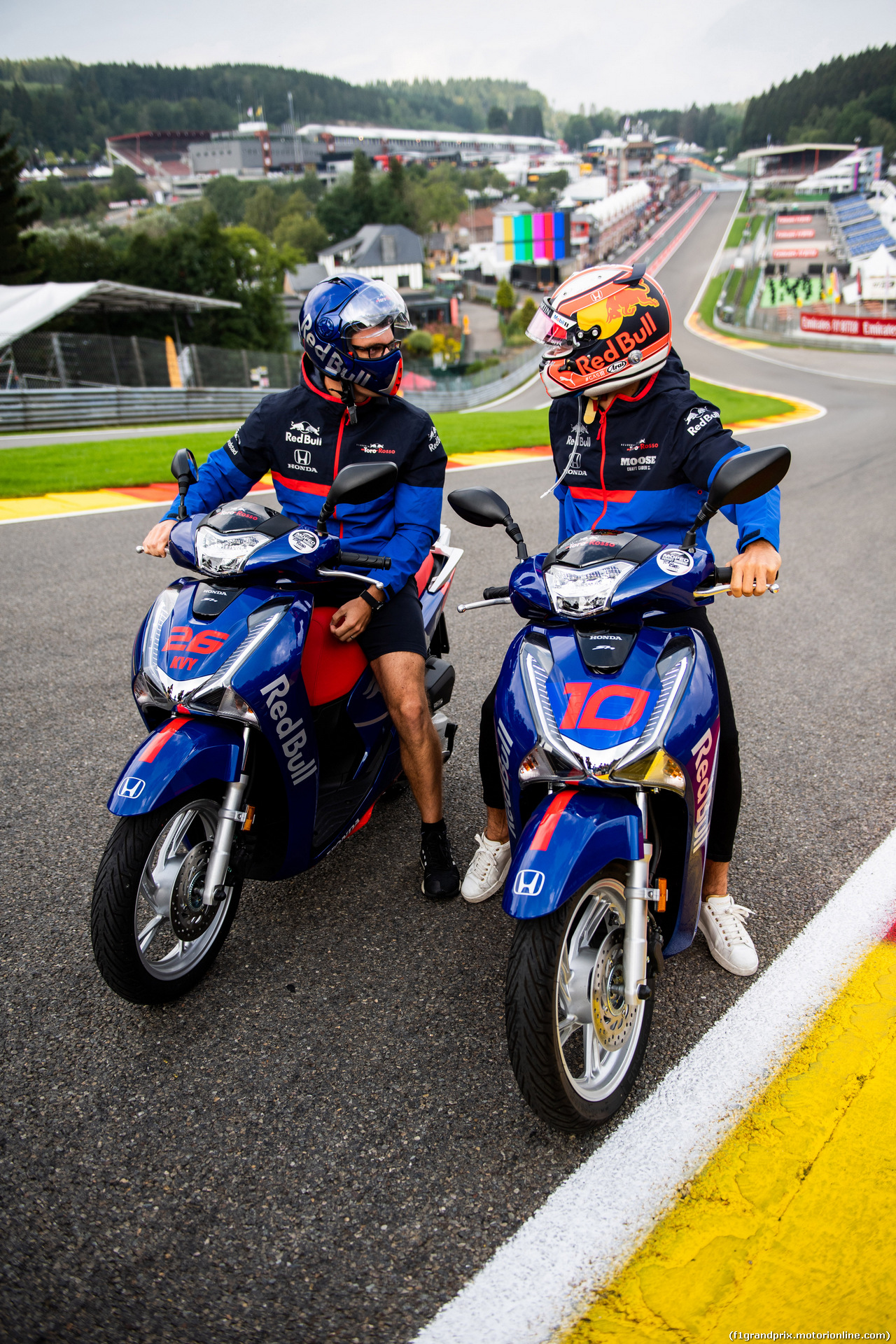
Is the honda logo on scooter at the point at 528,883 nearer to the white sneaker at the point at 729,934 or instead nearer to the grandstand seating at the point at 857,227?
the white sneaker at the point at 729,934

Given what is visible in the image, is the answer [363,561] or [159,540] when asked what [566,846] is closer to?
[363,561]

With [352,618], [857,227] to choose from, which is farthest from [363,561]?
[857,227]

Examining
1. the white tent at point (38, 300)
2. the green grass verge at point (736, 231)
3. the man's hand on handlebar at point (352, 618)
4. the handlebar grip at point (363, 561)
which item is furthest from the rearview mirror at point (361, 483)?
the green grass verge at point (736, 231)

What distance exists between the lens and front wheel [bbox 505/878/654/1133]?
2066mm

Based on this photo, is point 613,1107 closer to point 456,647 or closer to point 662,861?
point 662,861

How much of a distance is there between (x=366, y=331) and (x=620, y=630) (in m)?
1.36

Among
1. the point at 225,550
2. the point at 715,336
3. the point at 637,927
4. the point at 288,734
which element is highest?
the point at 225,550

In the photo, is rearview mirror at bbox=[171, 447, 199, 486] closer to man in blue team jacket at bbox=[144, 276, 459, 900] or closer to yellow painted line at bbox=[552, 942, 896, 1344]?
man in blue team jacket at bbox=[144, 276, 459, 900]

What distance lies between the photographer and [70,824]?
3.53 m

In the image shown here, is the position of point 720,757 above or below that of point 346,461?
below

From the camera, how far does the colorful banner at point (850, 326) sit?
43.0 m

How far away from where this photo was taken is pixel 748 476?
218 cm

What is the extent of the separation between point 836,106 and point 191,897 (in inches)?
7947

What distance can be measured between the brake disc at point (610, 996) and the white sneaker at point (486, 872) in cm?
82
